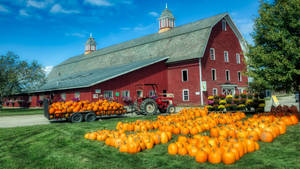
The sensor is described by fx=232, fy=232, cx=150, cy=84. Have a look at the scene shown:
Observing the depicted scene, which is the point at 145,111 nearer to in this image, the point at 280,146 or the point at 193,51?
the point at 280,146

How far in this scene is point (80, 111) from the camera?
12.7 m

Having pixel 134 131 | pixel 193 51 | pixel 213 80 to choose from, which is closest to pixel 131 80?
pixel 193 51

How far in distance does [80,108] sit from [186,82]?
58.1 ft

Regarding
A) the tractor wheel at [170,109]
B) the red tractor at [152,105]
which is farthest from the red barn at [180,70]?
the tractor wheel at [170,109]

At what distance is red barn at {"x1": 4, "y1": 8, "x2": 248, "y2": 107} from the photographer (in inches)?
1007

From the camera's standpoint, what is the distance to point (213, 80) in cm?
2877

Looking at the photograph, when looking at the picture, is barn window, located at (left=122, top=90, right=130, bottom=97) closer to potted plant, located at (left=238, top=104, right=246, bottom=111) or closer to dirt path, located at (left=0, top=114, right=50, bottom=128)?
dirt path, located at (left=0, top=114, right=50, bottom=128)

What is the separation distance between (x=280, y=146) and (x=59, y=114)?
413 inches

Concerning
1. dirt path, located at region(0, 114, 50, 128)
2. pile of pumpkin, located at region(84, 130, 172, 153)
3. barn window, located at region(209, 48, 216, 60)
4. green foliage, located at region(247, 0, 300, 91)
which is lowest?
dirt path, located at region(0, 114, 50, 128)

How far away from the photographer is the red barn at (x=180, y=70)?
25578 mm

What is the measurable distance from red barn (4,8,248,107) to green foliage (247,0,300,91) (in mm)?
16388

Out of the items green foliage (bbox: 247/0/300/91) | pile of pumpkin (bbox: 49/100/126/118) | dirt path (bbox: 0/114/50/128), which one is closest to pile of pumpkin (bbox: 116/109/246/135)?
green foliage (bbox: 247/0/300/91)

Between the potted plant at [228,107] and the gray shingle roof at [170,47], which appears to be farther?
the gray shingle roof at [170,47]

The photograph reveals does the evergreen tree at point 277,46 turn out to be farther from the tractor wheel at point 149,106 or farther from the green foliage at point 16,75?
the green foliage at point 16,75
